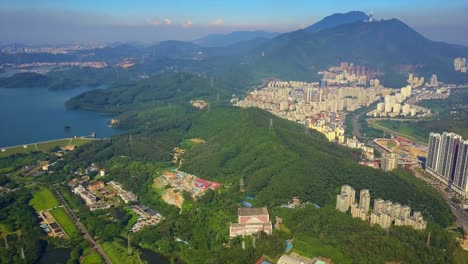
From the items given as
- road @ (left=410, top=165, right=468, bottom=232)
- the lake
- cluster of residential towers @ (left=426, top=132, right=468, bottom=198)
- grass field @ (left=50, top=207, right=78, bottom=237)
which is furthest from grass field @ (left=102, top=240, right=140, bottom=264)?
the lake

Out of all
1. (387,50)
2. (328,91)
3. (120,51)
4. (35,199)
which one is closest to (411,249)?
(35,199)

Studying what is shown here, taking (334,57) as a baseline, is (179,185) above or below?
below

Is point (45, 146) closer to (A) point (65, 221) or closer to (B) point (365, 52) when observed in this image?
(A) point (65, 221)

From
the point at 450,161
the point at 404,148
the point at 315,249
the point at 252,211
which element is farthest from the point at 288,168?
the point at 404,148

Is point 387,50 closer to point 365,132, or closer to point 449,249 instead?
point 365,132

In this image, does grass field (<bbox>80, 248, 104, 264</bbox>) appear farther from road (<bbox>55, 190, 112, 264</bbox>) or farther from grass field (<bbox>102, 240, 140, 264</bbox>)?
grass field (<bbox>102, 240, 140, 264</bbox>)

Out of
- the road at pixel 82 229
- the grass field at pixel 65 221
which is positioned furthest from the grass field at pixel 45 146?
the grass field at pixel 65 221
